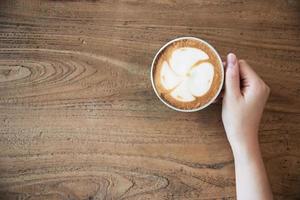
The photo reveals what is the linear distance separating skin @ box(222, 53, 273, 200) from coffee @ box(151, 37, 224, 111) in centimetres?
3

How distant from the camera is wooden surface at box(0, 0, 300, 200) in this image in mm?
843

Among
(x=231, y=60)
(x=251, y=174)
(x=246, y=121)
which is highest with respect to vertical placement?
(x=231, y=60)

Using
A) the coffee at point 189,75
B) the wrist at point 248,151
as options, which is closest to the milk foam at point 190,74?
the coffee at point 189,75

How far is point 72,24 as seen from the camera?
2.87ft

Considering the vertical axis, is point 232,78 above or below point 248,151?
above

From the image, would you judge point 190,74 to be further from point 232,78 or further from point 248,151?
point 248,151

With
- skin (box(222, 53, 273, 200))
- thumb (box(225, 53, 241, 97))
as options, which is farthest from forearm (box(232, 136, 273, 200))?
thumb (box(225, 53, 241, 97))

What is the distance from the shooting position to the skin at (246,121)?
0.78 m

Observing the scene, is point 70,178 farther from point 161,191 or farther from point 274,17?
point 274,17

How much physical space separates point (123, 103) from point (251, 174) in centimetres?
32

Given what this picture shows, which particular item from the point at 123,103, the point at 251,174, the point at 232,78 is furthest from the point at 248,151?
the point at 123,103

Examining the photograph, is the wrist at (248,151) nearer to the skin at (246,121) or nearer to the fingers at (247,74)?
the skin at (246,121)

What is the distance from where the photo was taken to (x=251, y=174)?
31.1 inches

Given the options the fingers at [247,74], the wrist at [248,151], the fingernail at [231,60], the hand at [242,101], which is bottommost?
the wrist at [248,151]
